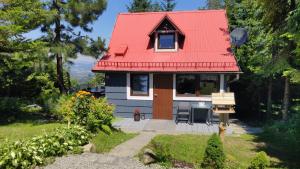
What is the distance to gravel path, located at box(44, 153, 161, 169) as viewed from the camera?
27.4ft

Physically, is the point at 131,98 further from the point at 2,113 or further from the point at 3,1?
the point at 3,1

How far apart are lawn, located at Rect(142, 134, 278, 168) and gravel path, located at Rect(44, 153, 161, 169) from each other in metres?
1.01

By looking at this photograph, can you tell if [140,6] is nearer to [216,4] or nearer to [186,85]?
[216,4]

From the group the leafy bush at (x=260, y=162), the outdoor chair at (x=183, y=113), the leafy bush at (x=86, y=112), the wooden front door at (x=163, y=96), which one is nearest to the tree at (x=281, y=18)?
the leafy bush at (x=260, y=162)

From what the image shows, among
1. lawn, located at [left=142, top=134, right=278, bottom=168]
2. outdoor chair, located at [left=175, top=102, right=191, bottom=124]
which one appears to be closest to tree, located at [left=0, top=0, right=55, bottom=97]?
lawn, located at [left=142, top=134, right=278, bottom=168]

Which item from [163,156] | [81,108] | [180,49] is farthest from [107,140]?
[180,49]

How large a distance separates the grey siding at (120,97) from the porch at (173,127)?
0.82 meters

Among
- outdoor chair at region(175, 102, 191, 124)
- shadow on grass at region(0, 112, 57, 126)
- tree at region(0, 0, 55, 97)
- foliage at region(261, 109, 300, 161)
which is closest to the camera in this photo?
foliage at region(261, 109, 300, 161)

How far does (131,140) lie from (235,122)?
7.80 m

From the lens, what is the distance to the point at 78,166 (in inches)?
329

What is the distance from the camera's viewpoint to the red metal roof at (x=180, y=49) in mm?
16766

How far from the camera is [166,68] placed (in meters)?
16.8

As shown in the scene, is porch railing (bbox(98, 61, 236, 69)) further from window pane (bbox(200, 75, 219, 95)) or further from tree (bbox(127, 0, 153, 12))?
tree (bbox(127, 0, 153, 12))

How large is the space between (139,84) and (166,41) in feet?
9.40
